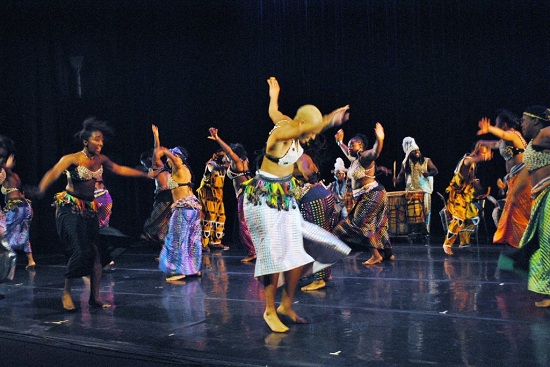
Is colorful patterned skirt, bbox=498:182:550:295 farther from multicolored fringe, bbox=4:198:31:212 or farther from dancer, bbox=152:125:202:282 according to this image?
multicolored fringe, bbox=4:198:31:212

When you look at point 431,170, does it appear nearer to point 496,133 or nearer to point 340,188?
point 340,188

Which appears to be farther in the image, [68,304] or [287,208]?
[68,304]

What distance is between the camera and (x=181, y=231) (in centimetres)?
736

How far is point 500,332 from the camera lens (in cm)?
411

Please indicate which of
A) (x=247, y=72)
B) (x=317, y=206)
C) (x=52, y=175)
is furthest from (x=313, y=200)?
(x=247, y=72)

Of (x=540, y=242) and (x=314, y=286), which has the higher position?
(x=540, y=242)

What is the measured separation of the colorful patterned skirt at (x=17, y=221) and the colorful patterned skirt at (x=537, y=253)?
6.49m

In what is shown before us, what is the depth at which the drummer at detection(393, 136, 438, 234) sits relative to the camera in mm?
10094

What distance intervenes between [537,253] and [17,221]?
680 centimetres

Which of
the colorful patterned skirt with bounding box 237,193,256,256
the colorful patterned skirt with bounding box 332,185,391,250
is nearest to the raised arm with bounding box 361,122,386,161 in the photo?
the colorful patterned skirt with bounding box 332,185,391,250

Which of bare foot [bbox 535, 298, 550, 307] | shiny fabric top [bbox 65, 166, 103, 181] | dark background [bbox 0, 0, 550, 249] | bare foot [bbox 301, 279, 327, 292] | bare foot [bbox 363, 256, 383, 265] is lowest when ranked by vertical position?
bare foot [bbox 363, 256, 383, 265]

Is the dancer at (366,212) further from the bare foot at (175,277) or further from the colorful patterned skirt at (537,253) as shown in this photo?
the colorful patterned skirt at (537,253)

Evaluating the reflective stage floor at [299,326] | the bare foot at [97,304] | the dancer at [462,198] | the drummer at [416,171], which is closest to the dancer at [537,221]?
the reflective stage floor at [299,326]

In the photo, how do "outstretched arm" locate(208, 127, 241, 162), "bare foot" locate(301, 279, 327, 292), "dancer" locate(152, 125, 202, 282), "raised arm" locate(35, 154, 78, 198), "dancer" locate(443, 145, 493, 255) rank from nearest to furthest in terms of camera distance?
"raised arm" locate(35, 154, 78, 198) → "bare foot" locate(301, 279, 327, 292) → "outstretched arm" locate(208, 127, 241, 162) → "dancer" locate(152, 125, 202, 282) → "dancer" locate(443, 145, 493, 255)
